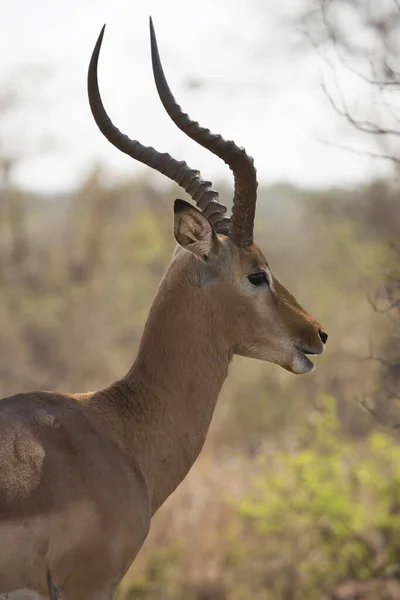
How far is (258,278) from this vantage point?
6023 mm

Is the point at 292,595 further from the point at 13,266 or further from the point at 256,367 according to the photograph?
the point at 13,266

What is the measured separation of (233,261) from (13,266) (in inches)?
1036

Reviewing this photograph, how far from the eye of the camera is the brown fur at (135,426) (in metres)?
4.99

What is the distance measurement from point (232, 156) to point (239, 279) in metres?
0.75

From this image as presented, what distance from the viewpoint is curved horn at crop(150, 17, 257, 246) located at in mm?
5758

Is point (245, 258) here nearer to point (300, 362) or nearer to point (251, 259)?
point (251, 259)

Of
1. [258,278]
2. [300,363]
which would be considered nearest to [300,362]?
[300,363]

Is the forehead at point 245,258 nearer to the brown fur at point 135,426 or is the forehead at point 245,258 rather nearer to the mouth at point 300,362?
the brown fur at point 135,426

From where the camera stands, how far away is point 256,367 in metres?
19.3

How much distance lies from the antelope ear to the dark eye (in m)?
0.32

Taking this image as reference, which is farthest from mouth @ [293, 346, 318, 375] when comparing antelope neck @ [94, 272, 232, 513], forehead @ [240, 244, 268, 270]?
forehead @ [240, 244, 268, 270]

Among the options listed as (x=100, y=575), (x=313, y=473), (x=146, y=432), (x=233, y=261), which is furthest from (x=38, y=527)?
(x=313, y=473)

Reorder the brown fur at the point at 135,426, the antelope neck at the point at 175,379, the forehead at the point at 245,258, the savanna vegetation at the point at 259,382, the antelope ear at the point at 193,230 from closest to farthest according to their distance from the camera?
1. the brown fur at the point at 135,426
2. the antelope ear at the point at 193,230
3. the antelope neck at the point at 175,379
4. the forehead at the point at 245,258
5. the savanna vegetation at the point at 259,382

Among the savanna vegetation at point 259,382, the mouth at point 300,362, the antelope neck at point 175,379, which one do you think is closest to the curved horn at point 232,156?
the antelope neck at point 175,379
